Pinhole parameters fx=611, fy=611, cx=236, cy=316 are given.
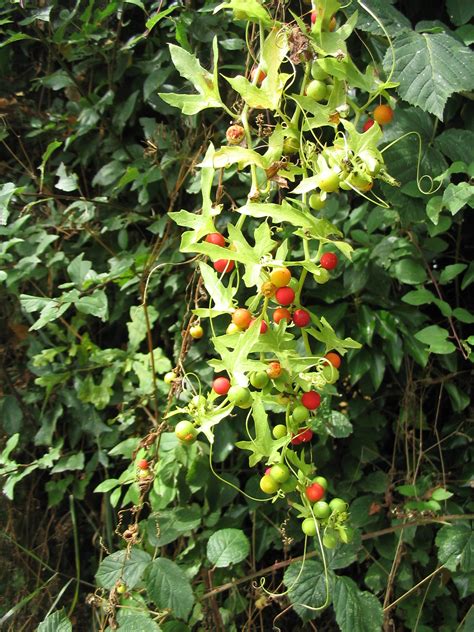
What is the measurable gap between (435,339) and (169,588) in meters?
0.57

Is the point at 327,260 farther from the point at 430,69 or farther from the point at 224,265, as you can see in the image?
the point at 430,69

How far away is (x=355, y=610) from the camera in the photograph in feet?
2.99

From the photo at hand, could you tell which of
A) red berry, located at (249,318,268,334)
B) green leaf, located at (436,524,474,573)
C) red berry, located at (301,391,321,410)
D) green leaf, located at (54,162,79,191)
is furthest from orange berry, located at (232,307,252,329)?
green leaf, located at (54,162,79,191)

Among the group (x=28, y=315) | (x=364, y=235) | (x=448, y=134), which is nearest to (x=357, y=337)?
(x=364, y=235)

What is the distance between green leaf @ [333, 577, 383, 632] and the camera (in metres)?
0.90

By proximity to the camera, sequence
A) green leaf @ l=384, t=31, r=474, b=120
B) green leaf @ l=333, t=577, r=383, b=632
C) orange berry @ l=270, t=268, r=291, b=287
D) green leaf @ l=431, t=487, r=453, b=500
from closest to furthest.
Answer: orange berry @ l=270, t=268, r=291, b=287, green leaf @ l=384, t=31, r=474, b=120, green leaf @ l=333, t=577, r=383, b=632, green leaf @ l=431, t=487, r=453, b=500

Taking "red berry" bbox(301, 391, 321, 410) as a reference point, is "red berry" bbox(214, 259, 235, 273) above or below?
above

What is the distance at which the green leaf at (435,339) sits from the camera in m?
0.94

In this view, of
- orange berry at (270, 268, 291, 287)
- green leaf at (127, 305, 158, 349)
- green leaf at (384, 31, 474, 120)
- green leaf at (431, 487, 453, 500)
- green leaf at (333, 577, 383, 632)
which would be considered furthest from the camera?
green leaf at (127, 305, 158, 349)

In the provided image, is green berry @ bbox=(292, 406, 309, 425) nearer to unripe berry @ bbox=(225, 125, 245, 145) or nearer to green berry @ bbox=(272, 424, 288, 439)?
green berry @ bbox=(272, 424, 288, 439)

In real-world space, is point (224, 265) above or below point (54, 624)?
above

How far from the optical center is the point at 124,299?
1281 millimetres

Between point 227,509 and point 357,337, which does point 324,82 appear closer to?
point 357,337

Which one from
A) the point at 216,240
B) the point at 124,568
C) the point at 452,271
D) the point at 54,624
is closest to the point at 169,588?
the point at 124,568
